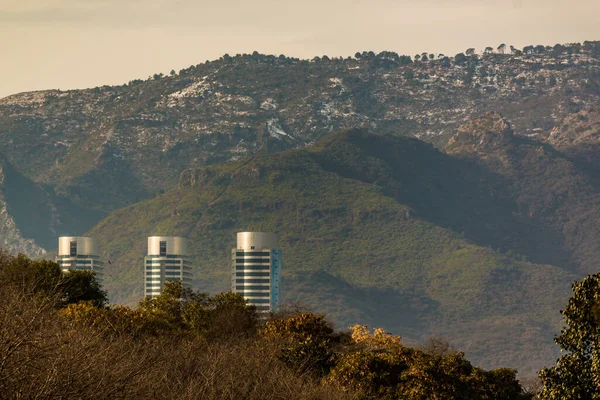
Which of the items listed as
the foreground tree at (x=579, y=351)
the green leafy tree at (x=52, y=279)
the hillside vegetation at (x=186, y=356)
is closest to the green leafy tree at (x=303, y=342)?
the hillside vegetation at (x=186, y=356)

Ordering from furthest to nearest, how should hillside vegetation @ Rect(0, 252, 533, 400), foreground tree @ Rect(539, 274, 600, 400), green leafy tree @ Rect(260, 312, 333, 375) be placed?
green leafy tree @ Rect(260, 312, 333, 375) < foreground tree @ Rect(539, 274, 600, 400) < hillside vegetation @ Rect(0, 252, 533, 400)

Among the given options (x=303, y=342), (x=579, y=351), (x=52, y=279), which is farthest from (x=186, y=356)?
(x=52, y=279)

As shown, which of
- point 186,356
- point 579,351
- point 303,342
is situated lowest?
point 303,342

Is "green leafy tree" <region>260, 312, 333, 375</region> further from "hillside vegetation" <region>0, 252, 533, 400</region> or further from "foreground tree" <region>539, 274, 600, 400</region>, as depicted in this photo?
"foreground tree" <region>539, 274, 600, 400</region>

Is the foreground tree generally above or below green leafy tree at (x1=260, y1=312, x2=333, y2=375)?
above

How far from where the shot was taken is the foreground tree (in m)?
67.2

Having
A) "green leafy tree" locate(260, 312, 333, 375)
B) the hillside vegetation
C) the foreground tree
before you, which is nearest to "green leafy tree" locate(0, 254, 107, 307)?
→ the hillside vegetation

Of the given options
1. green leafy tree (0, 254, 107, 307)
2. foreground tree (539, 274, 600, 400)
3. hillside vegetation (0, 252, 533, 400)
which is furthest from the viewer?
green leafy tree (0, 254, 107, 307)

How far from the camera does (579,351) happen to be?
68.4 metres

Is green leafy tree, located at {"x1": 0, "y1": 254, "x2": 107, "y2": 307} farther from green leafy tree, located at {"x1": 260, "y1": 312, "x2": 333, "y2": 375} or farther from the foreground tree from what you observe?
the foreground tree

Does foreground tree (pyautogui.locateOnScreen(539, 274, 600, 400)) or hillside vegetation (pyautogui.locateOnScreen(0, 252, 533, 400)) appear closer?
hillside vegetation (pyautogui.locateOnScreen(0, 252, 533, 400))

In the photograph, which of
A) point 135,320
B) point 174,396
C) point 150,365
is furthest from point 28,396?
point 135,320

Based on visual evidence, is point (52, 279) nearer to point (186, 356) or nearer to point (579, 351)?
point (186, 356)

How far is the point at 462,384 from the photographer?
4154 inches
